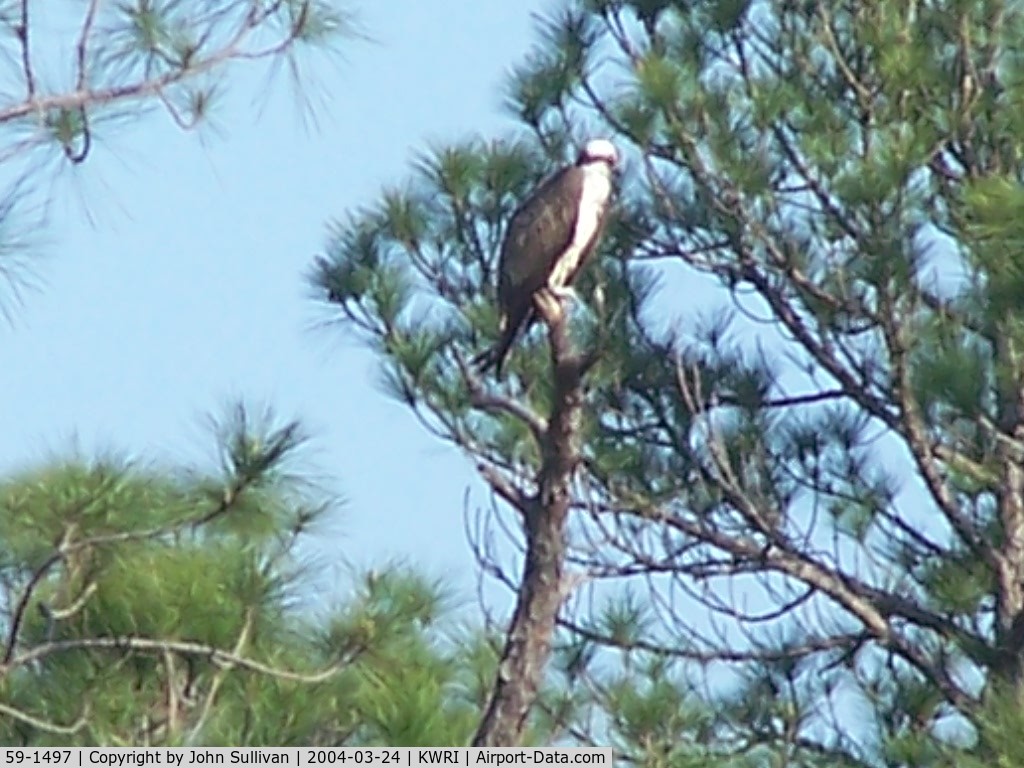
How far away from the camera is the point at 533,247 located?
5855 millimetres

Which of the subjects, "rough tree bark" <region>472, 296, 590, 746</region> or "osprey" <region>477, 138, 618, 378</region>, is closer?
"rough tree bark" <region>472, 296, 590, 746</region>

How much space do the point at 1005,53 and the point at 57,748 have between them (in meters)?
3.02

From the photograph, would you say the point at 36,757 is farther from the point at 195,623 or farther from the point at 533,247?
the point at 533,247

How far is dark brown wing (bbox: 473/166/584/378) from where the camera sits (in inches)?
228

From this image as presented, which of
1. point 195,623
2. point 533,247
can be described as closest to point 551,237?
point 533,247

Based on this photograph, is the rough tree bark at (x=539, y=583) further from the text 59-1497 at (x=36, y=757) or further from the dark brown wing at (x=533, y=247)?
the dark brown wing at (x=533, y=247)

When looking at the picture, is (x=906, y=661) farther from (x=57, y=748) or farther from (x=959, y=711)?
(x=57, y=748)

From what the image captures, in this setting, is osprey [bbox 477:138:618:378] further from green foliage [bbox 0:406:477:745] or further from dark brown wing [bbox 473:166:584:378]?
green foliage [bbox 0:406:477:745]

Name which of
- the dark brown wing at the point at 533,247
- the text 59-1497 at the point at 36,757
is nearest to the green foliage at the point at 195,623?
the text 59-1497 at the point at 36,757

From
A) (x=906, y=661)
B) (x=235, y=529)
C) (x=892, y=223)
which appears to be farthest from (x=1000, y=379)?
(x=235, y=529)

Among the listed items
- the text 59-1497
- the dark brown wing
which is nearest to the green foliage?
the text 59-1497

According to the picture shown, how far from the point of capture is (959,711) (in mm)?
6164

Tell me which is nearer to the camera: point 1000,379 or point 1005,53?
point 1000,379

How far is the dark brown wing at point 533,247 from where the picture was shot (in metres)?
5.79
